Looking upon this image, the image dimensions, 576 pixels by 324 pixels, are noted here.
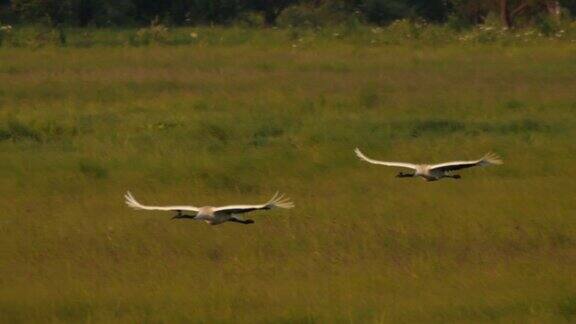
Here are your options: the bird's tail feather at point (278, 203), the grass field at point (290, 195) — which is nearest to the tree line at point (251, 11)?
the grass field at point (290, 195)

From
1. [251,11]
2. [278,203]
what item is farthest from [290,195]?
[251,11]

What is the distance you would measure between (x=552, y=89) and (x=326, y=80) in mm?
2607

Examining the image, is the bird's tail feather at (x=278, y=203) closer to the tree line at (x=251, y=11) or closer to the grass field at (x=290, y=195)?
the grass field at (x=290, y=195)

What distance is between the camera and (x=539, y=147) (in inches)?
444

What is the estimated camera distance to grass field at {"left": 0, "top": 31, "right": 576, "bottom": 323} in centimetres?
682

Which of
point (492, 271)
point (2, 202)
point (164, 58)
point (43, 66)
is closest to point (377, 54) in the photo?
point (164, 58)

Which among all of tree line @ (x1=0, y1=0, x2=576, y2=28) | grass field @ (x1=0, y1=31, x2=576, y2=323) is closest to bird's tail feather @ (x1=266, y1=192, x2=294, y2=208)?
grass field @ (x1=0, y1=31, x2=576, y2=323)

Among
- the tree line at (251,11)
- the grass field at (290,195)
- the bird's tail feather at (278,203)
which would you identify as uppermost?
the bird's tail feather at (278,203)

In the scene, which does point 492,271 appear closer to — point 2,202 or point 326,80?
point 2,202

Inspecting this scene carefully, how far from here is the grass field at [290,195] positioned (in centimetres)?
682

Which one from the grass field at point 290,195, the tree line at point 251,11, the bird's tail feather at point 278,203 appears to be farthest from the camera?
the tree line at point 251,11

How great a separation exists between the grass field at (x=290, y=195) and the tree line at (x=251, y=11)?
11627mm

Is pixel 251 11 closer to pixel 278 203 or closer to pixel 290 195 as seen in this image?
pixel 290 195

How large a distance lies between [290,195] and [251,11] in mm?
23307
